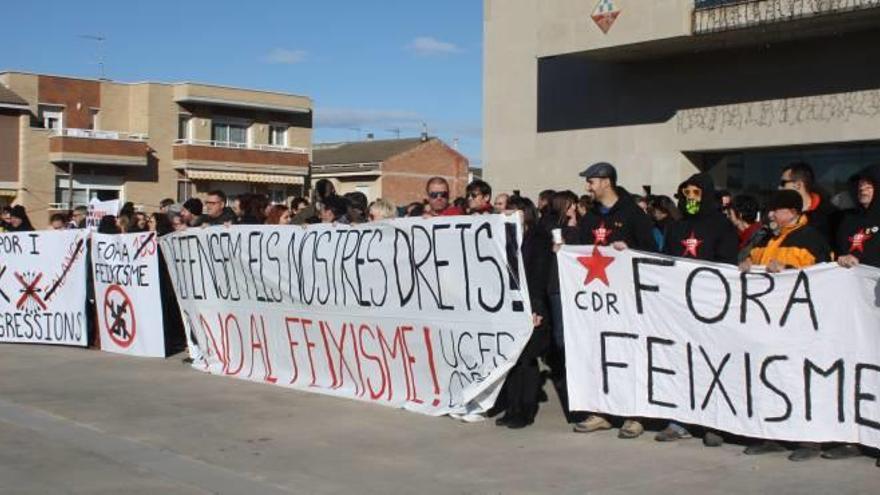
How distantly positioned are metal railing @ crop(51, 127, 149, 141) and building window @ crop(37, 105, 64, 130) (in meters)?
0.74

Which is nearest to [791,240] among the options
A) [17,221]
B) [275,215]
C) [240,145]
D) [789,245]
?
[789,245]

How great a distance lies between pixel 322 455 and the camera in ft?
24.7

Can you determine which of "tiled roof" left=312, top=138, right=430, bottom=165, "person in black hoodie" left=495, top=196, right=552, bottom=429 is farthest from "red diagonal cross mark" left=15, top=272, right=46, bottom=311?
"tiled roof" left=312, top=138, right=430, bottom=165

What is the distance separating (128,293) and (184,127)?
42995 millimetres

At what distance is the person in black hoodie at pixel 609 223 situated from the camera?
26.9 ft

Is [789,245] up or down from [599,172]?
down

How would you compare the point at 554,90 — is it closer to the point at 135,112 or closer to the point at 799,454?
the point at 799,454

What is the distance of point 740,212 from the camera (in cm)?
973

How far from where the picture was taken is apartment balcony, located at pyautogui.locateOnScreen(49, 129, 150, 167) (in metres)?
48.7

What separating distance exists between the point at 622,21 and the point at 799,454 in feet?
36.3

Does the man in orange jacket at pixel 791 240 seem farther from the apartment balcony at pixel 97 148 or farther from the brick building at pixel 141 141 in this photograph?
the apartment balcony at pixel 97 148

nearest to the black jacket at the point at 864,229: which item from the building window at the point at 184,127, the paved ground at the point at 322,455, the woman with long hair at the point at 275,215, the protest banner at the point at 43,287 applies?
the paved ground at the point at 322,455

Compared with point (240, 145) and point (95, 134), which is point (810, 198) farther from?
point (240, 145)

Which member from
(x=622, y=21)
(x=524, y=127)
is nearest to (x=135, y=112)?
(x=524, y=127)
